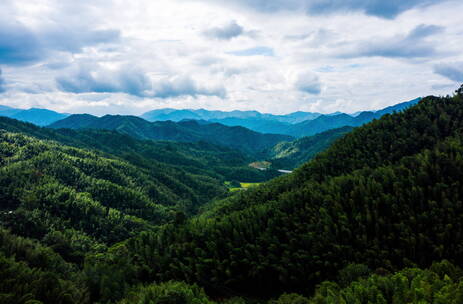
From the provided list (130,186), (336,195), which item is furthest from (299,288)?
(130,186)

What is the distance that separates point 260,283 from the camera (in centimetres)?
5262

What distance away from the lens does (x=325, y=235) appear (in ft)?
175

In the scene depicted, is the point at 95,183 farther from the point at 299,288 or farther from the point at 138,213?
the point at 299,288

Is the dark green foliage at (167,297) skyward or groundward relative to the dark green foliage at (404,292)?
groundward

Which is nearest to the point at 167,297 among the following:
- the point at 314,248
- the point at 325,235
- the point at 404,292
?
the point at 404,292

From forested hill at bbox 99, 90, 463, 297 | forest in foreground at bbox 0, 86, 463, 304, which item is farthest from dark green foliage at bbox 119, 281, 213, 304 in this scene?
forested hill at bbox 99, 90, 463, 297

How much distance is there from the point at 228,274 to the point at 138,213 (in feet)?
319

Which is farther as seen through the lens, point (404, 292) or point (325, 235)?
point (325, 235)

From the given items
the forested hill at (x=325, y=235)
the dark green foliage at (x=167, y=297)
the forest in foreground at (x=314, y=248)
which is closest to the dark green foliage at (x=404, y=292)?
the forest in foreground at (x=314, y=248)

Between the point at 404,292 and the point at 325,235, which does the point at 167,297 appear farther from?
the point at 325,235

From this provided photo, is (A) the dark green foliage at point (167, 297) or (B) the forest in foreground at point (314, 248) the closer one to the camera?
(A) the dark green foliage at point (167, 297)

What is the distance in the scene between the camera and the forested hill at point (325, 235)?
47969mm

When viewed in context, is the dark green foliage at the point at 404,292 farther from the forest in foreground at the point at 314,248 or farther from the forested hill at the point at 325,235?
the forested hill at the point at 325,235

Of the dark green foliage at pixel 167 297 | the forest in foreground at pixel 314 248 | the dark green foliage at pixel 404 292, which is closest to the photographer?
the dark green foliage at pixel 404 292
